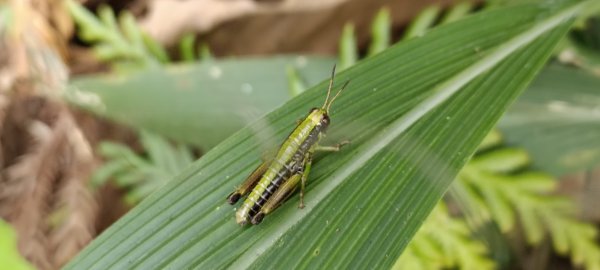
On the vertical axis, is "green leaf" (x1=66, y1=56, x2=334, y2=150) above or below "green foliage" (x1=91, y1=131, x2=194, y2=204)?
above

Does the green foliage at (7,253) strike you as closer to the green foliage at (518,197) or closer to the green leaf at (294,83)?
the green leaf at (294,83)

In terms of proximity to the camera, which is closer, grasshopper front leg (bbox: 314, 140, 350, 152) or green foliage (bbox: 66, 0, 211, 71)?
grasshopper front leg (bbox: 314, 140, 350, 152)

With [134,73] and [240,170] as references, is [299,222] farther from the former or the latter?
[134,73]

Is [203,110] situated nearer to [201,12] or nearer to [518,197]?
[201,12]

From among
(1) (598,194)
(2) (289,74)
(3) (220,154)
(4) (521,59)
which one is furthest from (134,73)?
(1) (598,194)

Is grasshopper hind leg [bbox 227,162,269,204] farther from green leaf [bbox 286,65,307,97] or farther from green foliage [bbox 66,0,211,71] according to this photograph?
green foliage [bbox 66,0,211,71]

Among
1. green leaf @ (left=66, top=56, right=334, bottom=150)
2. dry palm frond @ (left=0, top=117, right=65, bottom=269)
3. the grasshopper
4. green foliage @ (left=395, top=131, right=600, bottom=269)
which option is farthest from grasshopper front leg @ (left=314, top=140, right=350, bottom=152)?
dry palm frond @ (left=0, top=117, right=65, bottom=269)

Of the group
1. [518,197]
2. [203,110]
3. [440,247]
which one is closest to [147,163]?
[203,110]
